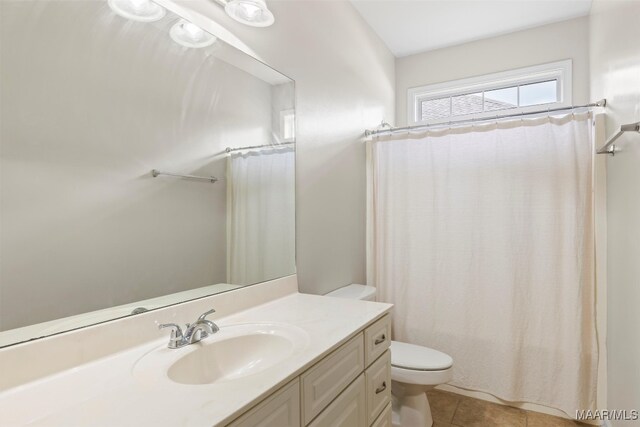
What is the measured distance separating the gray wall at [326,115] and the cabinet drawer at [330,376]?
731 mm

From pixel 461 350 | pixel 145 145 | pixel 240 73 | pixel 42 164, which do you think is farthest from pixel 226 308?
pixel 461 350

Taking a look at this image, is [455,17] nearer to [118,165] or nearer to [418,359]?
[418,359]

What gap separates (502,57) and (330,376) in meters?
3.06

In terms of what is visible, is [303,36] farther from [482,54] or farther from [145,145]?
[482,54]

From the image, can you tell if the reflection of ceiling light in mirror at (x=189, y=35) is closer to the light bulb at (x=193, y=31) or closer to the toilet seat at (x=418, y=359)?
the light bulb at (x=193, y=31)

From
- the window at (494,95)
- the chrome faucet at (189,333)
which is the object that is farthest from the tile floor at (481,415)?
the window at (494,95)

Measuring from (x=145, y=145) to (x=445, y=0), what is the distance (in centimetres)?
240

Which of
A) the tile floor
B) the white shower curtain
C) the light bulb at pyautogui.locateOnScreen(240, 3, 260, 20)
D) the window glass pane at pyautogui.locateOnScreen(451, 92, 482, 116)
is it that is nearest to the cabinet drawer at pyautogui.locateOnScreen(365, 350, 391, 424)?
the tile floor

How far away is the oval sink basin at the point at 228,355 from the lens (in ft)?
3.03

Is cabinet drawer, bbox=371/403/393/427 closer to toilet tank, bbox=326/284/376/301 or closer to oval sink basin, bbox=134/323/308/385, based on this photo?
oval sink basin, bbox=134/323/308/385

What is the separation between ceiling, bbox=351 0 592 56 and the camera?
2.50 meters

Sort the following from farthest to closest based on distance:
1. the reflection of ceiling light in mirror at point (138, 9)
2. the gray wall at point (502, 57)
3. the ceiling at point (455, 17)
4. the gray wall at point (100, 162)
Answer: the gray wall at point (502, 57)
the ceiling at point (455, 17)
the reflection of ceiling light in mirror at point (138, 9)
the gray wall at point (100, 162)

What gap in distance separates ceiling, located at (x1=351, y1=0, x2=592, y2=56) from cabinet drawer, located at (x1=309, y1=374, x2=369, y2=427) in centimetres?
250

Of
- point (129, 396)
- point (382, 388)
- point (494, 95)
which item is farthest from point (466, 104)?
point (129, 396)
